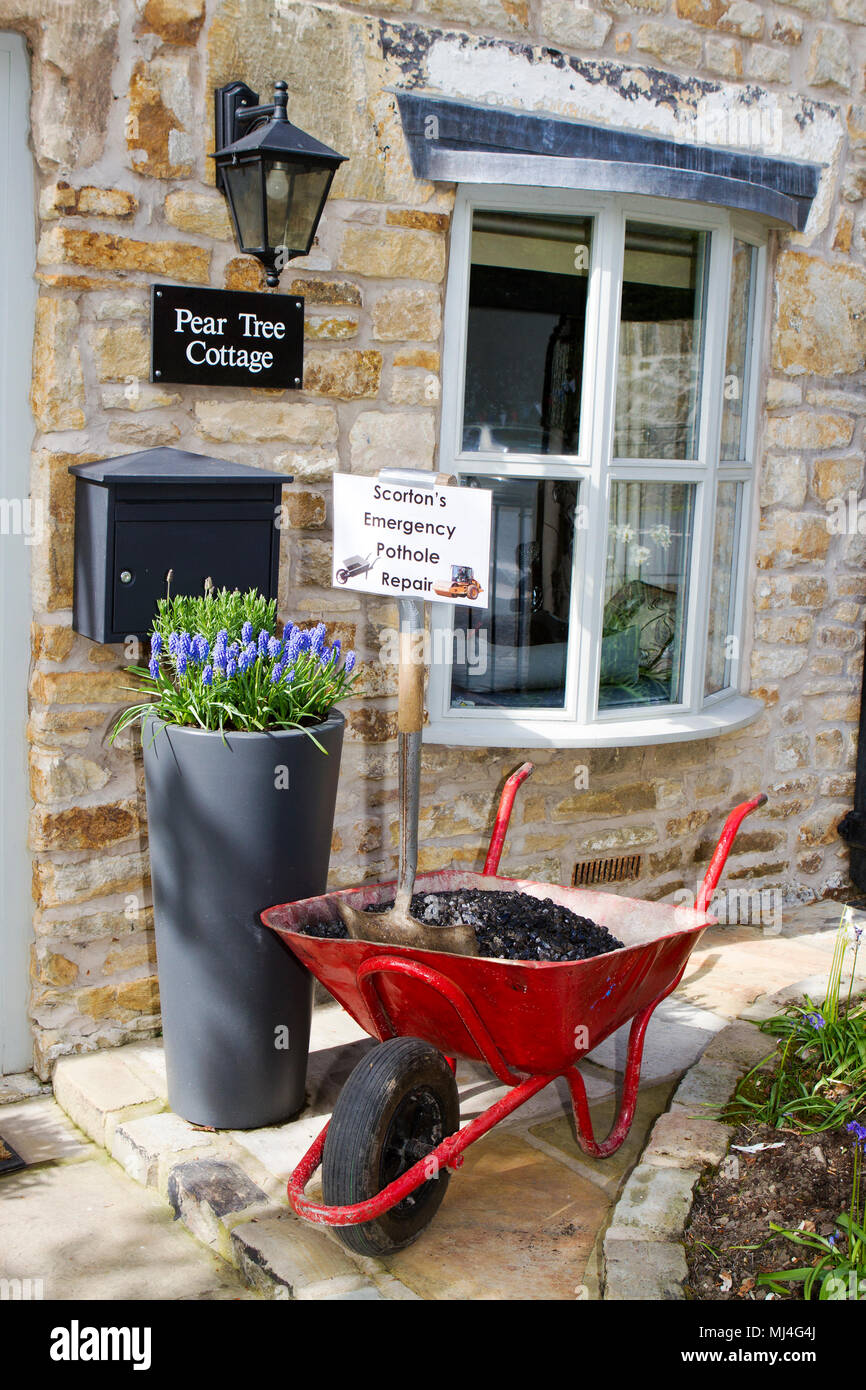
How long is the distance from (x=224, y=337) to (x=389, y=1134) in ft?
7.32

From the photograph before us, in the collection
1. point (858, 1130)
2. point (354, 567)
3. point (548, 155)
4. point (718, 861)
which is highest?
point (548, 155)

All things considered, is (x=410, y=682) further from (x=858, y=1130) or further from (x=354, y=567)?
(x=858, y=1130)

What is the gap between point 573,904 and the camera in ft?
11.8

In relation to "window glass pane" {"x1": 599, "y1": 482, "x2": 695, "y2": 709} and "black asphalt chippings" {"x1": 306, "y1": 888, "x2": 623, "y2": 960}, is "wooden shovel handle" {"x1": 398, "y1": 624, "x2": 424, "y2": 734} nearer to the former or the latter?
"black asphalt chippings" {"x1": 306, "y1": 888, "x2": 623, "y2": 960}

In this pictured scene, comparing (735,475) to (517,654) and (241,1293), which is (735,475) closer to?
(517,654)

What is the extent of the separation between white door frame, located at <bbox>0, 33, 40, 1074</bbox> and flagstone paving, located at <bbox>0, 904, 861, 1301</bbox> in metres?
0.33

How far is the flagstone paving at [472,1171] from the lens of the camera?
9.73 ft

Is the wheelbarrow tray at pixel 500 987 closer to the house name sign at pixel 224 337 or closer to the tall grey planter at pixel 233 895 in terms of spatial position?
the tall grey planter at pixel 233 895

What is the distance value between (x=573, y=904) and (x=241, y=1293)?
1240 mm

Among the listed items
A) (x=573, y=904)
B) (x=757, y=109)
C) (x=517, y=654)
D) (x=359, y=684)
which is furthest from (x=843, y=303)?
(x=573, y=904)

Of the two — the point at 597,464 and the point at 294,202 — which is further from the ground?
the point at 294,202

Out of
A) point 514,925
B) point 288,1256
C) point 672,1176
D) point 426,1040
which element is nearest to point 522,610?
point 514,925

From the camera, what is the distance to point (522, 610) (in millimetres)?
4633

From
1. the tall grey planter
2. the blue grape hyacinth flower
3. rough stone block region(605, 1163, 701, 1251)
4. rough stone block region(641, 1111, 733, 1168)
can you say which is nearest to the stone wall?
the tall grey planter
